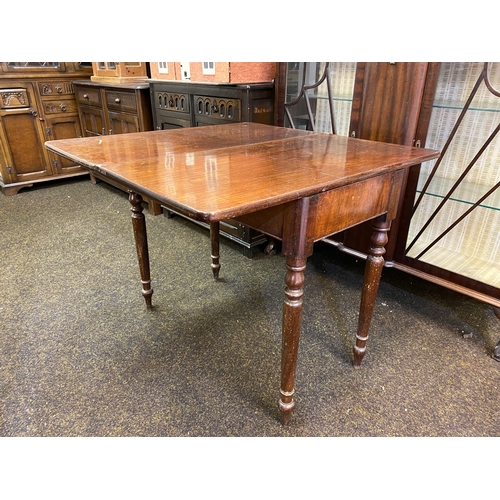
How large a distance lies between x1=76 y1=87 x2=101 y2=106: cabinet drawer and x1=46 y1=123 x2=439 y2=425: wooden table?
1.87m

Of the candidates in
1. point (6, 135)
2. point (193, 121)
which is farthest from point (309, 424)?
point (6, 135)

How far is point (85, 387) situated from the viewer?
1.31 meters

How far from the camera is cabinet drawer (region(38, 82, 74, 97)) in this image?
3.07 m

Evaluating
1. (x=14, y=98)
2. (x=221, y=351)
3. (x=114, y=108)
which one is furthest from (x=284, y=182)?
(x=14, y=98)

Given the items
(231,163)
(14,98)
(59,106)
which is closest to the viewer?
(231,163)

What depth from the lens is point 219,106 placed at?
1992 millimetres

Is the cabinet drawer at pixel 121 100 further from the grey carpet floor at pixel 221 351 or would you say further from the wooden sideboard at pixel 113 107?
the grey carpet floor at pixel 221 351

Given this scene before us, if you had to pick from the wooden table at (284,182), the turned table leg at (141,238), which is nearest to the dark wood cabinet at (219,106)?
the turned table leg at (141,238)

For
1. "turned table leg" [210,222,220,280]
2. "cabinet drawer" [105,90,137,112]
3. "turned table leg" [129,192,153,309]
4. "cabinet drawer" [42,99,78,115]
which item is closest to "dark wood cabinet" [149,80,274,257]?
"turned table leg" [210,222,220,280]

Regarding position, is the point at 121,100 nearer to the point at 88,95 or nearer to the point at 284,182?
the point at 88,95

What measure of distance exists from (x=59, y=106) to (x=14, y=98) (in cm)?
33

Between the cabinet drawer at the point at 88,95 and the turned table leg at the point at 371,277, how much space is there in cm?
246
